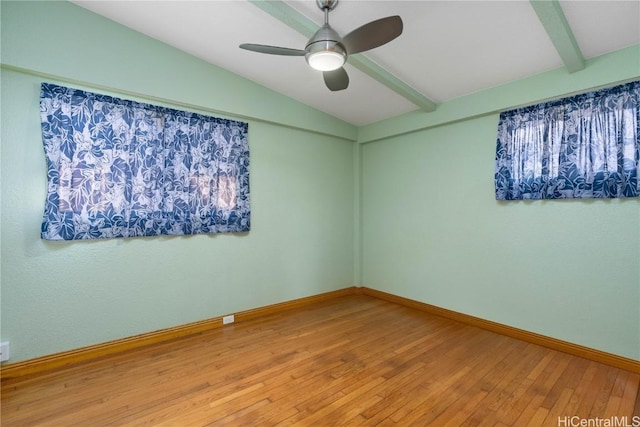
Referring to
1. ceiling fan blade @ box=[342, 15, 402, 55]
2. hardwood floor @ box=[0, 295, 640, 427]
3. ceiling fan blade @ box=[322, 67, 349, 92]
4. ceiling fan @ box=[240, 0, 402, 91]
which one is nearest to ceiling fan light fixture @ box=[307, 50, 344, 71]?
ceiling fan @ box=[240, 0, 402, 91]

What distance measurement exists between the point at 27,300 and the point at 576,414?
13.9 ft

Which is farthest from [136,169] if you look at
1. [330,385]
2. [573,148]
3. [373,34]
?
[573,148]

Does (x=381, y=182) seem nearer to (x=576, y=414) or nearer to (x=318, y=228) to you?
(x=318, y=228)

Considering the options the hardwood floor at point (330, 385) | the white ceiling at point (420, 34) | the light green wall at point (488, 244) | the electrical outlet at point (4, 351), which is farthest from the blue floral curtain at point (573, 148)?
the electrical outlet at point (4, 351)

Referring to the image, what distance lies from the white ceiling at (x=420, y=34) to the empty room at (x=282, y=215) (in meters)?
0.02

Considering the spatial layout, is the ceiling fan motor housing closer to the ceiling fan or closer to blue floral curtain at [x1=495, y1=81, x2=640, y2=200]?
the ceiling fan

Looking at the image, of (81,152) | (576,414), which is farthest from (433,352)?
(81,152)

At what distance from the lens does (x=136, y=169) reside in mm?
2830

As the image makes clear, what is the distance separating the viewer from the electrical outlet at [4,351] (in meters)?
2.21

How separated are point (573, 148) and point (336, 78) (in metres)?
2.40

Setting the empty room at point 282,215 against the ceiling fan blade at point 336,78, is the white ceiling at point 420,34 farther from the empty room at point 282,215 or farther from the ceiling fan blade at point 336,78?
the ceiling fan blade at point 336,78

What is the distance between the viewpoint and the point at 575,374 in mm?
2348

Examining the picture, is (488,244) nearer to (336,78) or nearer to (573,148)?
(573,148)

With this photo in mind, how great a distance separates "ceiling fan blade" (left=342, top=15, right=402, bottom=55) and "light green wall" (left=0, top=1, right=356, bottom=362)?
188 cm
